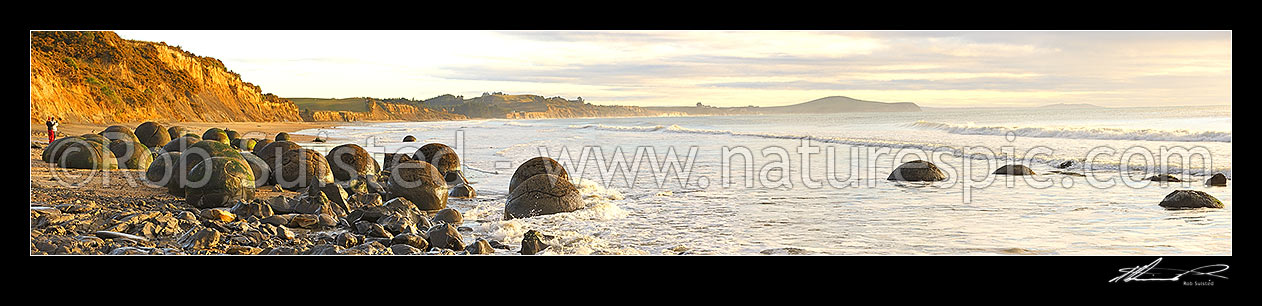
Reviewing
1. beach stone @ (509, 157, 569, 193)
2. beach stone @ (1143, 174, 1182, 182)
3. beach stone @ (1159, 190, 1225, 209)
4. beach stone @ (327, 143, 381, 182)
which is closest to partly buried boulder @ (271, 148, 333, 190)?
beach stone @ (327, 143, 381, 182)

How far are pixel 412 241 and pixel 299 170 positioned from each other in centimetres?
490

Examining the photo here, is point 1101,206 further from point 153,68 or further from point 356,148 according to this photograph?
point 153,68

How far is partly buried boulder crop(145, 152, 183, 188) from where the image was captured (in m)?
9.95

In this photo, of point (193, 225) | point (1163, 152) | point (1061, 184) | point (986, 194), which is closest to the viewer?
point (193, 225)

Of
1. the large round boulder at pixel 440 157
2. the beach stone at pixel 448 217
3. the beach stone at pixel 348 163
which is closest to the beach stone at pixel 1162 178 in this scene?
the beach stone at pixel 448 217

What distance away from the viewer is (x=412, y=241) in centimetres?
710

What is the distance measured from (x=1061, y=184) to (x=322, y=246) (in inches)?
440

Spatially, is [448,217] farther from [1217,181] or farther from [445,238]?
[1217,181]

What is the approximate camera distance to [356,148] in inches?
496

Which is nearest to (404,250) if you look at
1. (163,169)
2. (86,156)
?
(163,169)

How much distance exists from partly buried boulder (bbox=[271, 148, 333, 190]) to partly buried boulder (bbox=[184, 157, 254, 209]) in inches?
67.4

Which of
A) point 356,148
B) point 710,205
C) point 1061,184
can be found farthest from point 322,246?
point 1061,184

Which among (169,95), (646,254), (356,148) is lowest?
(646,254)
